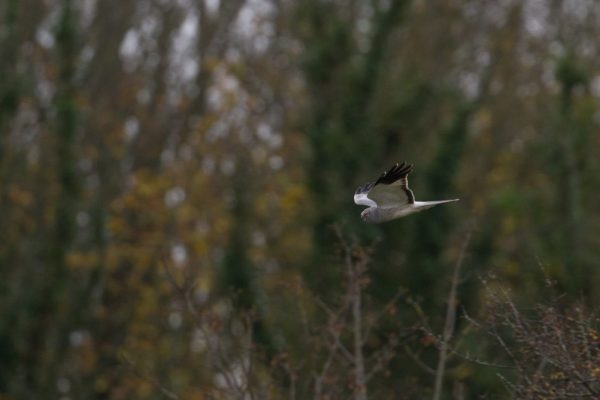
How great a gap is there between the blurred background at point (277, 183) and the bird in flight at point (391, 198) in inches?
46.9

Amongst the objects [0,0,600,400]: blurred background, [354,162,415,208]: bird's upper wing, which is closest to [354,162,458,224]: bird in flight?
[354,162,415,208]: bird's upper wing

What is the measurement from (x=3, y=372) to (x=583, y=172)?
11.9 meters

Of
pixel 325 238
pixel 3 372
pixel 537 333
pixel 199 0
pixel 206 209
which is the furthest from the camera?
pixel 199 0

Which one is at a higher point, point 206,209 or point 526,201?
point 206,209

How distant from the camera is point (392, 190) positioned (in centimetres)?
1470

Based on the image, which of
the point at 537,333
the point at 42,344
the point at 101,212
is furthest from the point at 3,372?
the point at 537,333

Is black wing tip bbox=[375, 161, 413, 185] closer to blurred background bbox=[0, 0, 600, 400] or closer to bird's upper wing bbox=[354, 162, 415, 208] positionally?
bird's upper wing bbox=[354, 162, 415, 208]

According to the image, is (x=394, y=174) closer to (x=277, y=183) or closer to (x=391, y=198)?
(x=391, y=198)

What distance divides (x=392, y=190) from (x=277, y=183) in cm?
2050

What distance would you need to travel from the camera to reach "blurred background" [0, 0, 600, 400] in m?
22.3

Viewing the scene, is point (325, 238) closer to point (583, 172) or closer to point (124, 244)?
point (583, 172)

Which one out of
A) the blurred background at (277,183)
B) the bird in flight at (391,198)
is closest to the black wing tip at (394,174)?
the bird in flight at (391,198)

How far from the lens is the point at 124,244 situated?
36.9m

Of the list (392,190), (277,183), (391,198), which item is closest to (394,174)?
(392,190)
